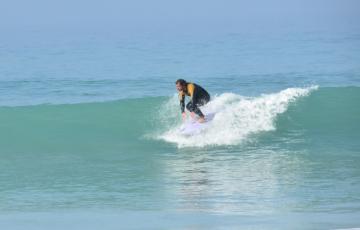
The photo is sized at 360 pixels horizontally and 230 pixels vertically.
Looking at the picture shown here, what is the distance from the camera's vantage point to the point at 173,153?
57.9 feet

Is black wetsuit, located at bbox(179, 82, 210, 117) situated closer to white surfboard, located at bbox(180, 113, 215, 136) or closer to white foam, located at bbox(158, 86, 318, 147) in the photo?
white surfboard, located at bbox(180, 113, 215, 136)

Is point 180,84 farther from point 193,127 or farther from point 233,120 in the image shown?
point 233,120

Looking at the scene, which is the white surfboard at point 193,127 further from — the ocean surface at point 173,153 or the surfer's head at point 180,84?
the surfer's head at point 180,84

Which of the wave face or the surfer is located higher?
the wave face

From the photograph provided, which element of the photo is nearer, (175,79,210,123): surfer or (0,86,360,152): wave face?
(175,79,210,123): surfer

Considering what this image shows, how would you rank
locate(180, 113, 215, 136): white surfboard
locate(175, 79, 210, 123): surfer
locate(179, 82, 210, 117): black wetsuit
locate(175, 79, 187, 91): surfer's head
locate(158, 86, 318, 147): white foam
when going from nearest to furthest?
locate(175, 79, 187, 91): surfer's head
locate(175, 79, 210, 123): surfer
locate(179, 82, 210, 117): black wetsuit
locate(158, 86, 318, 147): white foam
locate(180, 113, 215, 136): white surfboard

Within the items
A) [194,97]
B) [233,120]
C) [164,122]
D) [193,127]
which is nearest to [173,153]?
[193,127]

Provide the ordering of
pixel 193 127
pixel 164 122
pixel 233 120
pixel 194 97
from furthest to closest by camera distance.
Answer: pixel 164 122 → pixel 233 120 → pixel 193 127 → pixel 194 97

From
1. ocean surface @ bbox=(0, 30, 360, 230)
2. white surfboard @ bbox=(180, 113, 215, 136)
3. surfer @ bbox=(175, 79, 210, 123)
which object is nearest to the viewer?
ocean surface @ bbox=(0, 30, 360, 230)

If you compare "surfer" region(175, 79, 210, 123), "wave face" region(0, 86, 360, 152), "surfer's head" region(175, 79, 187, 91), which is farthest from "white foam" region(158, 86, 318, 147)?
"surfer's head" region(175, 79, 187, 91)

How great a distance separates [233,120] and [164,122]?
248 cm

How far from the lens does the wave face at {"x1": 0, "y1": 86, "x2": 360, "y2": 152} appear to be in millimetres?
18844

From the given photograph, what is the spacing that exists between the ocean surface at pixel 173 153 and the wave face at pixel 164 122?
4cm

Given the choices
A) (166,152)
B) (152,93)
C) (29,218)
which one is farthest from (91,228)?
(152,93)
